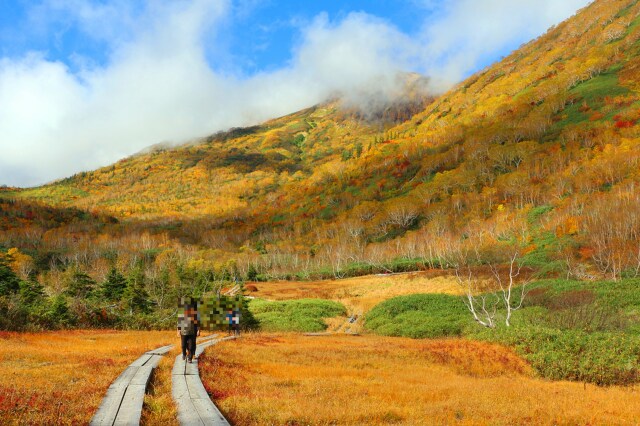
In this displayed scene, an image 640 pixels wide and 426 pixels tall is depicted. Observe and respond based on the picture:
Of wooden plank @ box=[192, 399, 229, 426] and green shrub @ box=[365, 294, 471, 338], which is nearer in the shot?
wooden plank @ box=[192, 399, 229, 426]

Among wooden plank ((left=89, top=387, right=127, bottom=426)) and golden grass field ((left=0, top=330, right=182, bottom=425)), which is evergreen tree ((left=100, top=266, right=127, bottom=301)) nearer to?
golden grass field ((left=0, top=330, right=182, bottom=425))

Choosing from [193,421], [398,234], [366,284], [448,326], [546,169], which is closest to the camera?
[193,421]

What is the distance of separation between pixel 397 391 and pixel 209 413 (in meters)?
7.03

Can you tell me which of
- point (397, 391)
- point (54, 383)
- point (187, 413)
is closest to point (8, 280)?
point (54, 383)

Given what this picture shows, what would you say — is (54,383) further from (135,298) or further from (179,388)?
(135,298)

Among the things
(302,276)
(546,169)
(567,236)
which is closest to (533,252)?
(567,236)

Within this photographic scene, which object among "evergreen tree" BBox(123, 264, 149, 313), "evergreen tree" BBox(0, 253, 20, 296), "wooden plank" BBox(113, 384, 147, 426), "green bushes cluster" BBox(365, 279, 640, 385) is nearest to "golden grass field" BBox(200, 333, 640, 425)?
"green bushes cluster" BBox(365, 279, 640, 385)

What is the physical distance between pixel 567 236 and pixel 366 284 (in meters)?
41.6

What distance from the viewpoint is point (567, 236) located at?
8394cm

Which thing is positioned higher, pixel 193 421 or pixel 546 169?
pixel 546 169

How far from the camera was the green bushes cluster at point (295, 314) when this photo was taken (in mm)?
46156

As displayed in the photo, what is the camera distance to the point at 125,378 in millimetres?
12180

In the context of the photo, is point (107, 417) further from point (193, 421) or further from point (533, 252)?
point (533, 252)

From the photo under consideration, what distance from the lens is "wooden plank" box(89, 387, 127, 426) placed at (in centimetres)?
812
